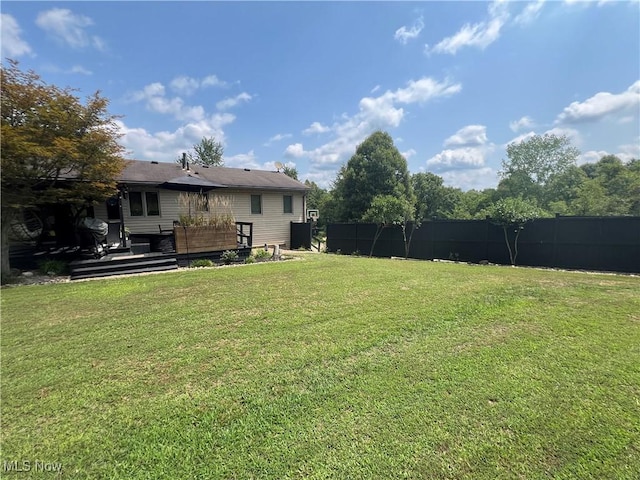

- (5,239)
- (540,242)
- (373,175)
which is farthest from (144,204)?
(373,175)

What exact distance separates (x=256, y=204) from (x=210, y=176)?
2543 mm

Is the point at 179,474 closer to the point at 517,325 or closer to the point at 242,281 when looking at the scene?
the point at 517,325

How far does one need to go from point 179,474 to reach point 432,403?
1.67 metres

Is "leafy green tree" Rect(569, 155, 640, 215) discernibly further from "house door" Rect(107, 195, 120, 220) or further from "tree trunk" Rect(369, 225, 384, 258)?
"house door" Rect(107, 195, 120, 220)

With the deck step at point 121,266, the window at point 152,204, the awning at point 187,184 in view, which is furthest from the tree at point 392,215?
the window at point 152,204

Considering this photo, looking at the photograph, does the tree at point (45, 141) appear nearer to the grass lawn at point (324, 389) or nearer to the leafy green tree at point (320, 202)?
the grass lawn at point (324, 389)

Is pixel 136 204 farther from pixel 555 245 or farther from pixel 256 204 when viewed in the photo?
pixel 555 245

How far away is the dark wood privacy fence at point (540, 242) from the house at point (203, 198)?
4841 mm

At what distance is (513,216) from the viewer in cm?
959

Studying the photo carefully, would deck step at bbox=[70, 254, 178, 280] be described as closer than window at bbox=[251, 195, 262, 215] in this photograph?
Yes

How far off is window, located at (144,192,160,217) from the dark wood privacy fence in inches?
361

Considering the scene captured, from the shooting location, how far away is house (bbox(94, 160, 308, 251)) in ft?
29.5

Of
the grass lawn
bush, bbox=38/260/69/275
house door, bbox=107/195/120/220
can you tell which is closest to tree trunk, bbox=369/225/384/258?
the grass lawn

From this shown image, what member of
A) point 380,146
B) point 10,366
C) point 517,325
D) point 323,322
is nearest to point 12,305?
point 10,366
